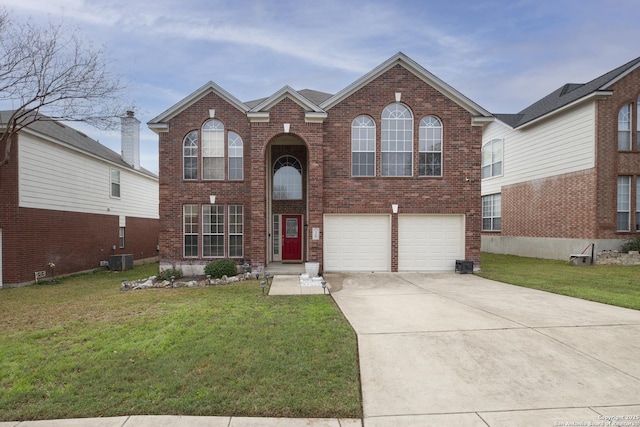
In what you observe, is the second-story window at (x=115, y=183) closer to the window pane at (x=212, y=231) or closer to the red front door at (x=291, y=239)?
the window pane at (x=212, y=231)

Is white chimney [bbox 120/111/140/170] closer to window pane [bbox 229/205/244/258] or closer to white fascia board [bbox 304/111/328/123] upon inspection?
window pane [bbox 229/205/244/258]

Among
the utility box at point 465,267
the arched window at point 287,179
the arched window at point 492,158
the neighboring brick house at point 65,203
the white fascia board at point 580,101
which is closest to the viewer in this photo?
the neighboring brick house at point 65,203

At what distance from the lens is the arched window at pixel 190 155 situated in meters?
12.8

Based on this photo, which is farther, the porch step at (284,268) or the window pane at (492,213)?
the window pane at (492,213)

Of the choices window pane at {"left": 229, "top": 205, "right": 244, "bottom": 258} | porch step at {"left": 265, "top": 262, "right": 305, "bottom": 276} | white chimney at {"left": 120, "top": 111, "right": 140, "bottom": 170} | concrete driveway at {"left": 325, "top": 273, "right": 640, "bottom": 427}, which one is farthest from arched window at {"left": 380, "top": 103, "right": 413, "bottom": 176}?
white chimney at {"left": 120, "top": 111, "right": 140, "bottom": 170}

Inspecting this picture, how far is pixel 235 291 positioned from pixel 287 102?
275 inches

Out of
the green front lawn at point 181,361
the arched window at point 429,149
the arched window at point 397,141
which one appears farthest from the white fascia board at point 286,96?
the green front lawn at point 181,361

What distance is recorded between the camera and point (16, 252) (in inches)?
466

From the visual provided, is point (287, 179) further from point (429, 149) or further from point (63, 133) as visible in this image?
point (63, 133)

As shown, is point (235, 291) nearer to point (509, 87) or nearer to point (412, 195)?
point (412, 195)

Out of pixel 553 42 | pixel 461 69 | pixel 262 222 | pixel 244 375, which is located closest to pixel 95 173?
pixel 262 222

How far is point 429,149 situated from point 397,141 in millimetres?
1282

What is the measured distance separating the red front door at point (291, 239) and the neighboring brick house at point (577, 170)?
498 inches

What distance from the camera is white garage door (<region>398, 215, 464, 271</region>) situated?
1255 cm
